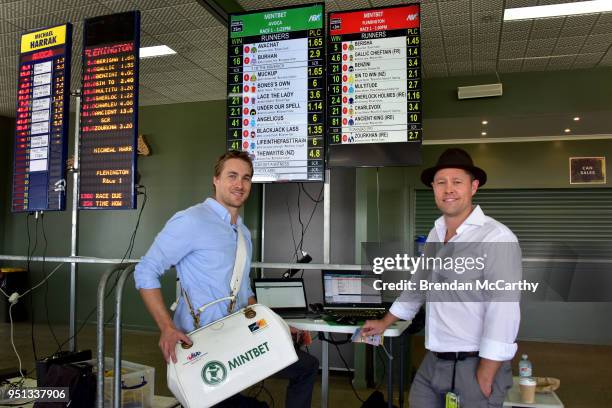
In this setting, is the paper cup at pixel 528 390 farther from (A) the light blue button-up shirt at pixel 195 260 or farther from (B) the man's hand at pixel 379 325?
(A) the light blue button-up shirt at pixel 195 260

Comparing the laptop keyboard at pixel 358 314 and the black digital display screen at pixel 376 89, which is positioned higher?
the black digital display screen at pixel 376 89

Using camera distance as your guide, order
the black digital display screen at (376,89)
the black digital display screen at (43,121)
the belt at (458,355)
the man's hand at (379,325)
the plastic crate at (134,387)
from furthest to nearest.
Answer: the black digital display screen at (43,121) → the black digital display screen at (376,89) → the plastic crate at (134,387) → the man's hand at (379,325) → the belt at (458,355)

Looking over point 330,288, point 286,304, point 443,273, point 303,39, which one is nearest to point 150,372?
point 286,304

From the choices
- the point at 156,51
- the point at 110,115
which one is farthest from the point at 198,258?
the point at 156,51

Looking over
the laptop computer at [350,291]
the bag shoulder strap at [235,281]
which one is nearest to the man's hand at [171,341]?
the bag shoulder strap at [235,281]

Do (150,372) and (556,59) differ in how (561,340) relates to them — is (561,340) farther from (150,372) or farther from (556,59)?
(150,372)

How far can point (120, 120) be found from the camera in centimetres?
358

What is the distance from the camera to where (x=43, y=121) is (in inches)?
149

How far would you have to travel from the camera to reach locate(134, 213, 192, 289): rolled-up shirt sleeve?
204cm

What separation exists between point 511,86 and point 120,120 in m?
4.18

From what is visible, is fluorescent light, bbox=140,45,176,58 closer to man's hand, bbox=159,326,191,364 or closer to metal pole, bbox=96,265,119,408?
metal pole, bbox=96,265,119,408

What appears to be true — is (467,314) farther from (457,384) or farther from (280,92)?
(280,92)

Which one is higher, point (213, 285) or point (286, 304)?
point (213, 285)

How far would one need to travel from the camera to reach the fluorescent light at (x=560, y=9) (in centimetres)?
414
